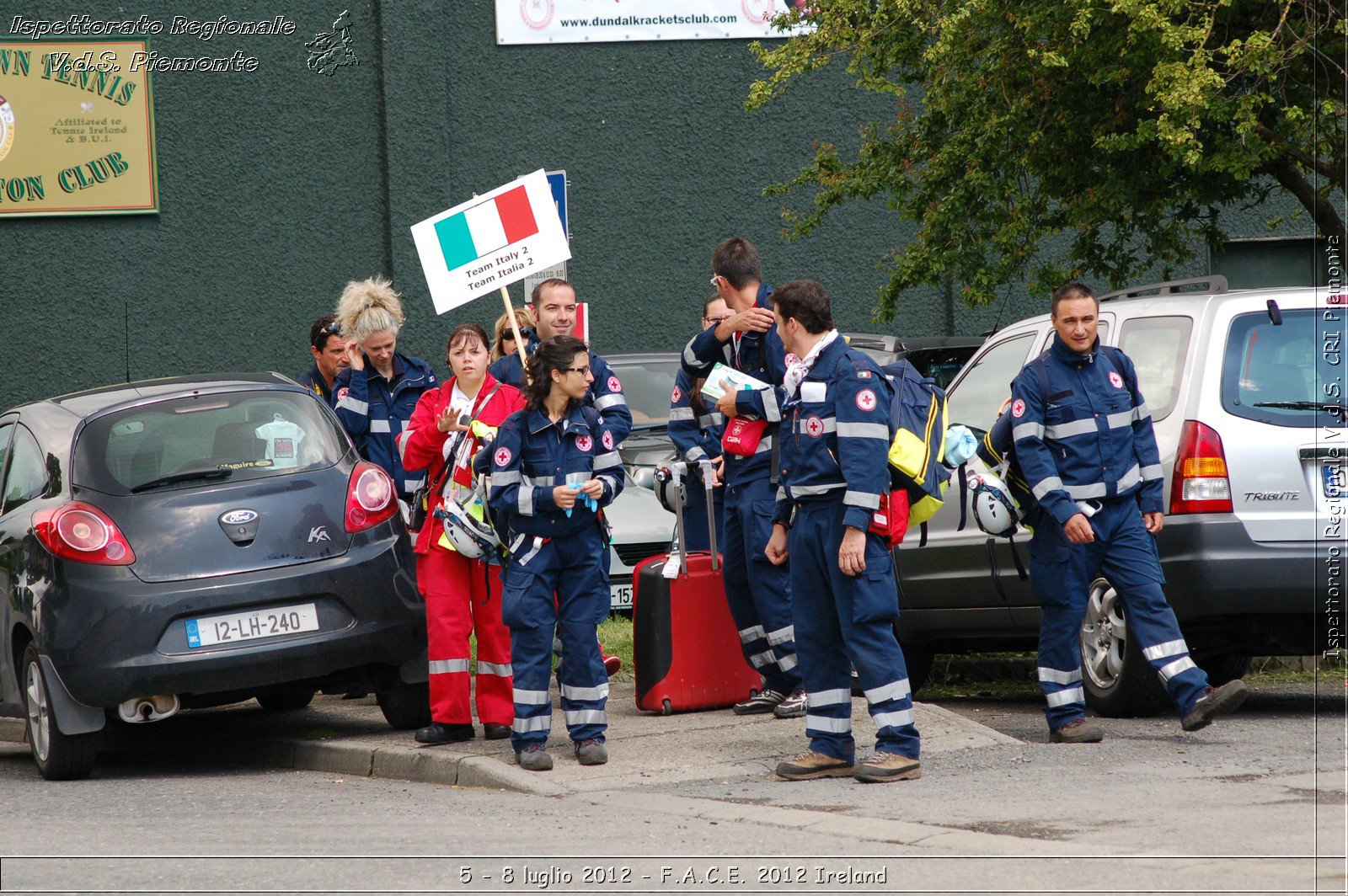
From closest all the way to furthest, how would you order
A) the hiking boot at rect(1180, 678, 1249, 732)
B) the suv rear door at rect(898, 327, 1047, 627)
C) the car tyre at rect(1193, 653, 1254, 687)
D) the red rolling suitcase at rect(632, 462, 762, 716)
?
the hiking boot at rect(1180, 678, 1249, 732) → the red rolling suitcase at rect(632, 462, 762, 716) → the suv rear door at rect(898, 327, 1047, 627) → the car tyre at rect(1193, 653, 1254, 687)

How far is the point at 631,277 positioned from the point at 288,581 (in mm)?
9727

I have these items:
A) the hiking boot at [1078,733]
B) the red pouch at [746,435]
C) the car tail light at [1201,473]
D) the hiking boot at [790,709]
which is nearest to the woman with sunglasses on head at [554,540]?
the red pouch at [746,435]

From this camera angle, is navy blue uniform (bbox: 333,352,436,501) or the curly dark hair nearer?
the curly dark hair

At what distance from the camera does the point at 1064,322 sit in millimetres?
6711

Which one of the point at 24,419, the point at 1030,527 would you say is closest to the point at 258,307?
the point at 24,419

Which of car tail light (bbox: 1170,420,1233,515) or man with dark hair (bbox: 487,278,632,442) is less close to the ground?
man with dark hair (bbox: 487,278,632,442)

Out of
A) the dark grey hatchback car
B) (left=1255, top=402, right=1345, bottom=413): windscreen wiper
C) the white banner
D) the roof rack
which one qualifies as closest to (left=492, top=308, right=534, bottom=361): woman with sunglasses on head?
the dark grey hatchback car

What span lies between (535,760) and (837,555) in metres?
1.46

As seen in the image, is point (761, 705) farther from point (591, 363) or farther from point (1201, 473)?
point (1201, 473)

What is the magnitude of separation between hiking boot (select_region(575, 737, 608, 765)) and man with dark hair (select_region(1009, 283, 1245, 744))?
6.27ft

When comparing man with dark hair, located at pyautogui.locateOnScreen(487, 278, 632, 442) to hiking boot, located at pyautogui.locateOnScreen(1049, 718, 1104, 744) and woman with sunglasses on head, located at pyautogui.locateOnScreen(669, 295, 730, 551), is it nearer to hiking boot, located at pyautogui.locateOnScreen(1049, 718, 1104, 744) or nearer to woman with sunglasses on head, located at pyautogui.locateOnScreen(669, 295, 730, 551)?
woman with sunglasses on head, located at pyautogui.locateOnScreen(669, 295, 730, 551)

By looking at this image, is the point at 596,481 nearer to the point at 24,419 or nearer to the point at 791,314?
the point at 791,314

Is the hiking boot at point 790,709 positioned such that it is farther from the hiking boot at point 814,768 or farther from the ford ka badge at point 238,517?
the ford ka badge at point 238,517

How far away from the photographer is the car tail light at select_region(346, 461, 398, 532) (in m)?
7.18
